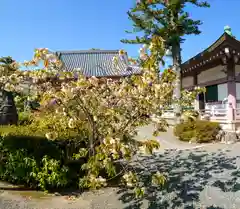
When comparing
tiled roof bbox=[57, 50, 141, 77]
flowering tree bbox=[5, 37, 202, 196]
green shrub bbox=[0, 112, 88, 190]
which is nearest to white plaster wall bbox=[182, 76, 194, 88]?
tiled roof bbox=[57, 50, 141, 77]

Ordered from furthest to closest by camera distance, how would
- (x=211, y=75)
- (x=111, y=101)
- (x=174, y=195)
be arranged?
(x=211, y=75) < (x=174, y=195) < (x=111, y=101)

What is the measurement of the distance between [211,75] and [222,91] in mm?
1192

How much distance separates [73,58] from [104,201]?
23.0m

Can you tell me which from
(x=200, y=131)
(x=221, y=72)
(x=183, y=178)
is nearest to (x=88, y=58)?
(x=221, y=72)

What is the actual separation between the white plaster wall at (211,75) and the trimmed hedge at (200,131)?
3160 mm

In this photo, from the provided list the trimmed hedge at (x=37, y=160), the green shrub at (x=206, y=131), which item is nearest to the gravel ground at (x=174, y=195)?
the trimmed hedge at (x=37, y=160)

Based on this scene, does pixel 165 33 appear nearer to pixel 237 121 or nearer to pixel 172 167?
pixel 237 121

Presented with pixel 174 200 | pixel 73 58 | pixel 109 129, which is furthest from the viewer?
pixel 73 58

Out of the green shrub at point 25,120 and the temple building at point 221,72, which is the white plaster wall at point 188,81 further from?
the green shrub at point 25,120

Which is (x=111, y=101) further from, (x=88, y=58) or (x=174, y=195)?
(x=88, y=58)

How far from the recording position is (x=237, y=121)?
1008 cm

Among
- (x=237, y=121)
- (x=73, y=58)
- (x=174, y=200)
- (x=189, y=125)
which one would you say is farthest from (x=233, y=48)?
(x=73, y=58)

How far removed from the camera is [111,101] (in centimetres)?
385

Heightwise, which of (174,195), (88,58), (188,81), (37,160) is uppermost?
(88,58)
